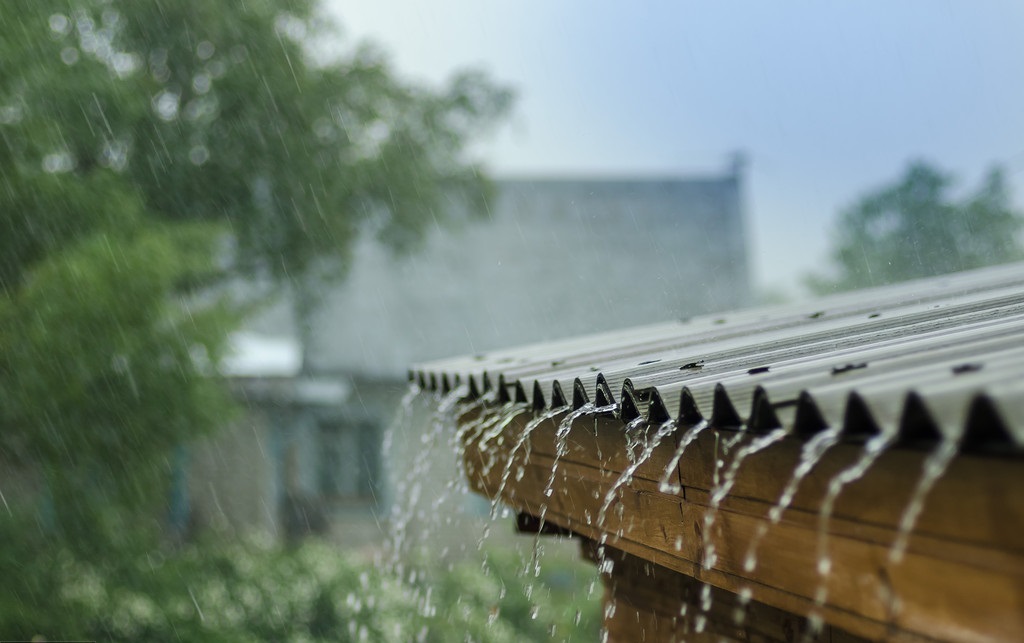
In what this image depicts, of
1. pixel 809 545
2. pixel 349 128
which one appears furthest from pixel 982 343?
pixel 349 128

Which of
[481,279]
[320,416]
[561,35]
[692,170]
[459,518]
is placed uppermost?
[561,35]

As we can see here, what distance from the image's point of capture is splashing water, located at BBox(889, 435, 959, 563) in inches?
43.1

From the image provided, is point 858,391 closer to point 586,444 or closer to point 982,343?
point 982,343

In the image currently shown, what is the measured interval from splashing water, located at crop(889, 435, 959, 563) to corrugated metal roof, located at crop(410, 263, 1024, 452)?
0.06 feet

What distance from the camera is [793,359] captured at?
198 centimetres

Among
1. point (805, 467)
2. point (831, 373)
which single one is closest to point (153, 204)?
point (831, 373)

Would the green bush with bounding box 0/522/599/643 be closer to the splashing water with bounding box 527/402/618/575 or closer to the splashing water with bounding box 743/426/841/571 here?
the splashing water with bounding box 527/402/618/575

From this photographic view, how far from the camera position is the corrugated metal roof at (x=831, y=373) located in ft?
3.69

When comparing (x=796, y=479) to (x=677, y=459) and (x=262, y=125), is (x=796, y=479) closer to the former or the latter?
(x=677, y=459)

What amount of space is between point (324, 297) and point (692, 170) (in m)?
6.60

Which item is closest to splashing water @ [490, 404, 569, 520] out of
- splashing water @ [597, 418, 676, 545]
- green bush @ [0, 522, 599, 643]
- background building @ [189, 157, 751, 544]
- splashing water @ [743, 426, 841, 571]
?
splashing water @ [597, 418, 676, 545]

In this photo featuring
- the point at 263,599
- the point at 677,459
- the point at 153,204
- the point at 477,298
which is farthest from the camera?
the point at 477,298

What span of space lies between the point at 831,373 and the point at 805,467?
20 cm

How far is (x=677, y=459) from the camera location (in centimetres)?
182
